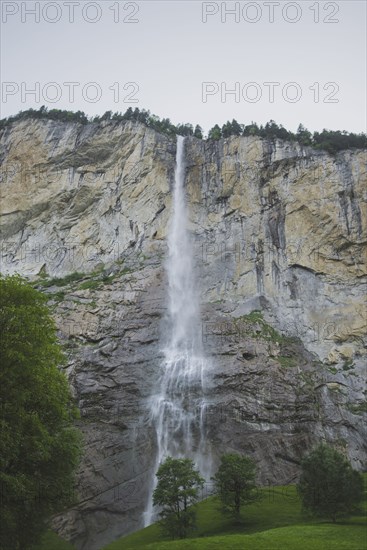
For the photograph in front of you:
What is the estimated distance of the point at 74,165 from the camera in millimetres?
88562

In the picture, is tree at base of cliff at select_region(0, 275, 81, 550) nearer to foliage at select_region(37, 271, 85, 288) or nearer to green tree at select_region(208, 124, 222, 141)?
foliage at select_region(37, 271, 85, 288)

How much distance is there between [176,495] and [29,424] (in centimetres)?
1821

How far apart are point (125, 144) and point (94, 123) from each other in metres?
8.41

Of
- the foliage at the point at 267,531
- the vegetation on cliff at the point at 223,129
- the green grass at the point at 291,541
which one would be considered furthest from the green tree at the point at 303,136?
the green grass at the point at 291,541

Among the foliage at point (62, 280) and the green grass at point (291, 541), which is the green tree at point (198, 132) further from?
the green grass at point (291, 541)

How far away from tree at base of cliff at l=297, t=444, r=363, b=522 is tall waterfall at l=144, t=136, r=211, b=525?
13.7 meters

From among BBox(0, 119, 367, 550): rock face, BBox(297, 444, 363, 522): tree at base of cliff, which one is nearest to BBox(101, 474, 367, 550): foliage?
BBox(297, 444, 363, 522): tree at base of cliff

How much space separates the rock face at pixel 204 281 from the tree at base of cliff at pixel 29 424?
18.1m

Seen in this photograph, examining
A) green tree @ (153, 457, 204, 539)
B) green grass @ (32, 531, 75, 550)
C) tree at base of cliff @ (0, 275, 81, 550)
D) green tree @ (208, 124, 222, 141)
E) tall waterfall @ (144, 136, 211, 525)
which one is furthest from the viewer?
green tree @ (208, 124, 222, 141)

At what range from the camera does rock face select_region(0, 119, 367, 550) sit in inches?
1961

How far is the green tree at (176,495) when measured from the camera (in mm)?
36781

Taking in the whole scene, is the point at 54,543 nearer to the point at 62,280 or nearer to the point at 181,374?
the point at 181,374

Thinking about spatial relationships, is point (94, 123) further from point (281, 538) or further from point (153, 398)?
point (281, 538)

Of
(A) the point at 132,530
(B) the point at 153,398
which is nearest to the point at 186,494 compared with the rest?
(A) the point at 132,530
